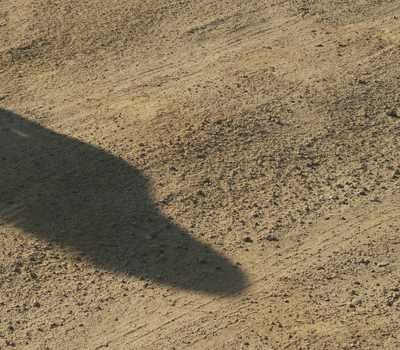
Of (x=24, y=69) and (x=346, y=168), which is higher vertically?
(x=24, y=69)

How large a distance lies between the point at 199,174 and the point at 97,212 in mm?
818

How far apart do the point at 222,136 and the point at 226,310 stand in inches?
72.6

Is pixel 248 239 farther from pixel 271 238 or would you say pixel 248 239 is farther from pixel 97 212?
pixel 97 212

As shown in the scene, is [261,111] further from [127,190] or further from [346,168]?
[127,190]

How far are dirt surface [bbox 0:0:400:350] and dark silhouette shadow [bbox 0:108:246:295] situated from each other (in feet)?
0.04

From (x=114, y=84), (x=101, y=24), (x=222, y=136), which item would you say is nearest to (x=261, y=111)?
(x=222, y=136)

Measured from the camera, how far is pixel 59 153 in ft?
24.2

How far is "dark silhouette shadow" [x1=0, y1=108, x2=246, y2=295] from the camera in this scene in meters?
6.39

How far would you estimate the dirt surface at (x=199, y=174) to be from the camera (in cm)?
608

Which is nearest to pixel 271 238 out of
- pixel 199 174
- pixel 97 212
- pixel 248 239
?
pixel 248 239

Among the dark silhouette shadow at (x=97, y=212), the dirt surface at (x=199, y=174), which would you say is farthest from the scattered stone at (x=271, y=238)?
Result: the dark silhouette shadow at (x=97, y=212)

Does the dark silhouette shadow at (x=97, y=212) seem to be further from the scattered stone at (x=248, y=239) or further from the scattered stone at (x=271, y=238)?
the scattered stone at (x=271, y=238)

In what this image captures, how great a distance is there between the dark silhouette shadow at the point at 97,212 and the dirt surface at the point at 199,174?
1cm

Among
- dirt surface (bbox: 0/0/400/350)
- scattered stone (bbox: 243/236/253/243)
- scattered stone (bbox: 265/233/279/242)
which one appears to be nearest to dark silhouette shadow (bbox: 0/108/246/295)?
dirt surface (bbox: 0/0/400/350)
